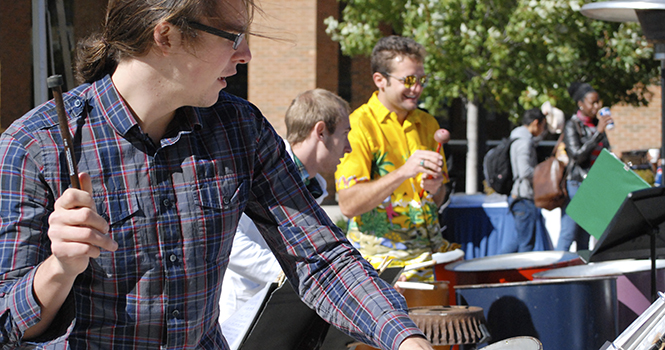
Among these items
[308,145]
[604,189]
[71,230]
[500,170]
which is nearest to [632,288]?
[604,189]

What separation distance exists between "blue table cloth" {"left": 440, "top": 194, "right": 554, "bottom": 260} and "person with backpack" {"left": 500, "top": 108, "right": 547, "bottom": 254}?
9 cm

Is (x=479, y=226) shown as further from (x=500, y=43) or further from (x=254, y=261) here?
(x=254, y=261)

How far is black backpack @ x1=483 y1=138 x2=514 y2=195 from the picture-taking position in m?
6.97

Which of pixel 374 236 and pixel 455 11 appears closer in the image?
pixel 374 236

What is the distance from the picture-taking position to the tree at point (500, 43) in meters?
9.55

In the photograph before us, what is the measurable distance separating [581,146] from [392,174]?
14.0ft

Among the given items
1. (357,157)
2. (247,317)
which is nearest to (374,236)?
(357,157)

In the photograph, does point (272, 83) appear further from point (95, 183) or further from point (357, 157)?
point (95, 183)

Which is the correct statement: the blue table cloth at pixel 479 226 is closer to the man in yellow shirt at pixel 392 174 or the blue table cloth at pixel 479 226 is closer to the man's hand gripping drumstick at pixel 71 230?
the man in yellow shirt at pixel 392 174

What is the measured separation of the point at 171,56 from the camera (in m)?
1.29

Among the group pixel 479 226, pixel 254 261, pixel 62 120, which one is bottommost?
pixel 479 226

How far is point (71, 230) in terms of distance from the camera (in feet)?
3.35

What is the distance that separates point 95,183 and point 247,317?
0.80 meters

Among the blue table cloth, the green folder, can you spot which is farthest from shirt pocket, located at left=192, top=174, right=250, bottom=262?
the blue table cloth
